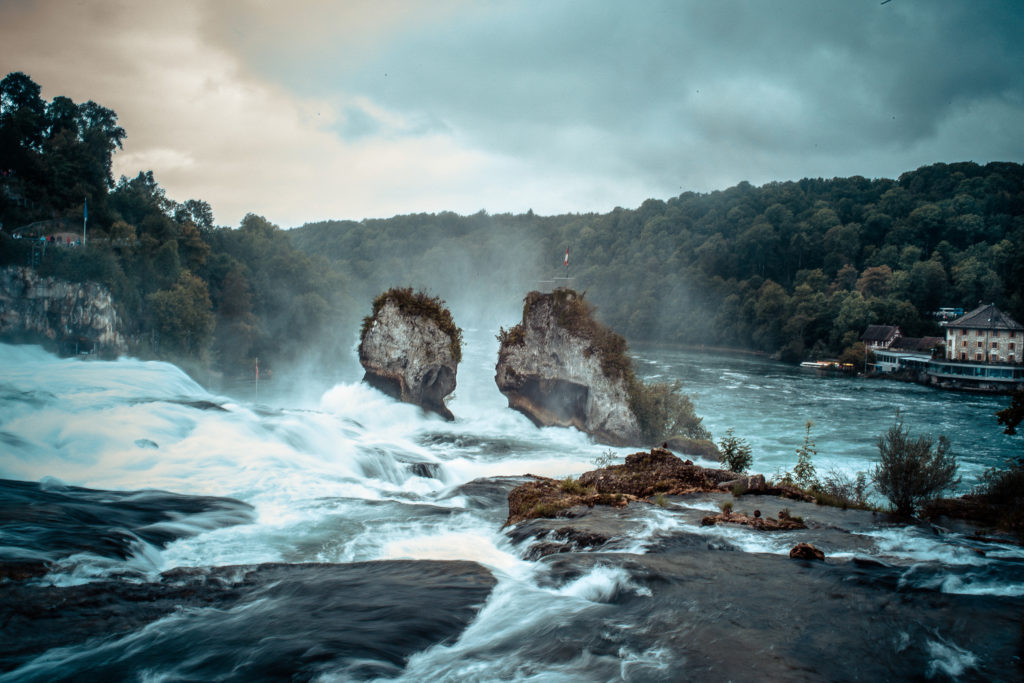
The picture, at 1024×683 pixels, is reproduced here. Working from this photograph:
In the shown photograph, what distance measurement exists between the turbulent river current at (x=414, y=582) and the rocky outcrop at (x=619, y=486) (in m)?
0.55

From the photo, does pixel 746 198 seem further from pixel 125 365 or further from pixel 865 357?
pixel 125 365

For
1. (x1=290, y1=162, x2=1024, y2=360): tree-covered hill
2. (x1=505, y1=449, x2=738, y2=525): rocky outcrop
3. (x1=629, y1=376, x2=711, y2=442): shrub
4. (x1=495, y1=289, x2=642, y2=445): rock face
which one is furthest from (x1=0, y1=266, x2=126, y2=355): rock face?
(x1=290, y1=162, x2=1024, y2=360): tree-covered hill

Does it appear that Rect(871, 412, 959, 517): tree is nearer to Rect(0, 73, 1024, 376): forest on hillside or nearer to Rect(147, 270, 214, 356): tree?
Rect(0, 73, 1024, 376): forest on hillside

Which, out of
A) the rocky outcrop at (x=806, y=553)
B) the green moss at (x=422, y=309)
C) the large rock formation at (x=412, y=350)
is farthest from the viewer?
the green moss at (x=422, y=309)

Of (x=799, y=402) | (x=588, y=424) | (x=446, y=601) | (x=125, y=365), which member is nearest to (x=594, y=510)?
(x=446, y=601)

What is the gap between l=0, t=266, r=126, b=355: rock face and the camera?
3678 cm

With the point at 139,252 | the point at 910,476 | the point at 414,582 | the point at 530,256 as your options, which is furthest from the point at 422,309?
the point at 530,256

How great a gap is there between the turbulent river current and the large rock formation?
1111 cm

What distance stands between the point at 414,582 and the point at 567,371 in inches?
800

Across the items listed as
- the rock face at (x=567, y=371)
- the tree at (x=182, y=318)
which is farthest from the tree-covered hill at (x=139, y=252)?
the rock face at (x=567, y=371)

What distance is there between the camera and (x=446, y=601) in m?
8.83

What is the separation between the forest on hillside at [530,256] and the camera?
4772 cm

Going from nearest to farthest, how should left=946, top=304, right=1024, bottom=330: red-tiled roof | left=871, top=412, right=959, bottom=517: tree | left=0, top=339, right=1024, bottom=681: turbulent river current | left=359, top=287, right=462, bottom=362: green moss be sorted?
left=0, top=339, right=1024, bottom=681: turbulent river current → left=871, top=412, right=959, bottom=517: tree → left=359, top=287, right=462, bottom=362: green moss → left=946, top=304, right=1024, bottom=330: red-tiled roof

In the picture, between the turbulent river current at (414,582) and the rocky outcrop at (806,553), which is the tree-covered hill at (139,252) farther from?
the rocky outcrop at (806,553)
